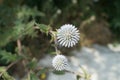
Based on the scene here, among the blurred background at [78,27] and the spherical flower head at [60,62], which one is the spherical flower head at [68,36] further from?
the blurred background at [78,27]

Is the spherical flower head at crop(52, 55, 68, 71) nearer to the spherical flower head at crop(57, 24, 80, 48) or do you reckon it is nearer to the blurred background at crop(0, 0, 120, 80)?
the spherical flower head at crop(57, 24, 80, 48)

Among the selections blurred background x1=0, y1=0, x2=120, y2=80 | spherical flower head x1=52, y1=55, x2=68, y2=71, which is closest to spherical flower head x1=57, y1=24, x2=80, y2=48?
spherical flower head x1=52, y1=55, x2=68, y2=71

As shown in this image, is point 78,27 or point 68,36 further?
point 78,27

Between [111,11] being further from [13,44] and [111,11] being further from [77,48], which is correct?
[13,44]

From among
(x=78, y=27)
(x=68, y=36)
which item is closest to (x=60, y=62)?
(x=68, y=36)

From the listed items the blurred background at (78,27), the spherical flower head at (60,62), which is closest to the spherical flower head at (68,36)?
the spherical flower head at (60,62)

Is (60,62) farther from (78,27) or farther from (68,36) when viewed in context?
(78,27)

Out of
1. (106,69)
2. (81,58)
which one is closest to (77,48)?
(81,58)

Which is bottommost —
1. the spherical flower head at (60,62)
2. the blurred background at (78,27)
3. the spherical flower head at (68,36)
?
the spherical flower head at (60,62)
